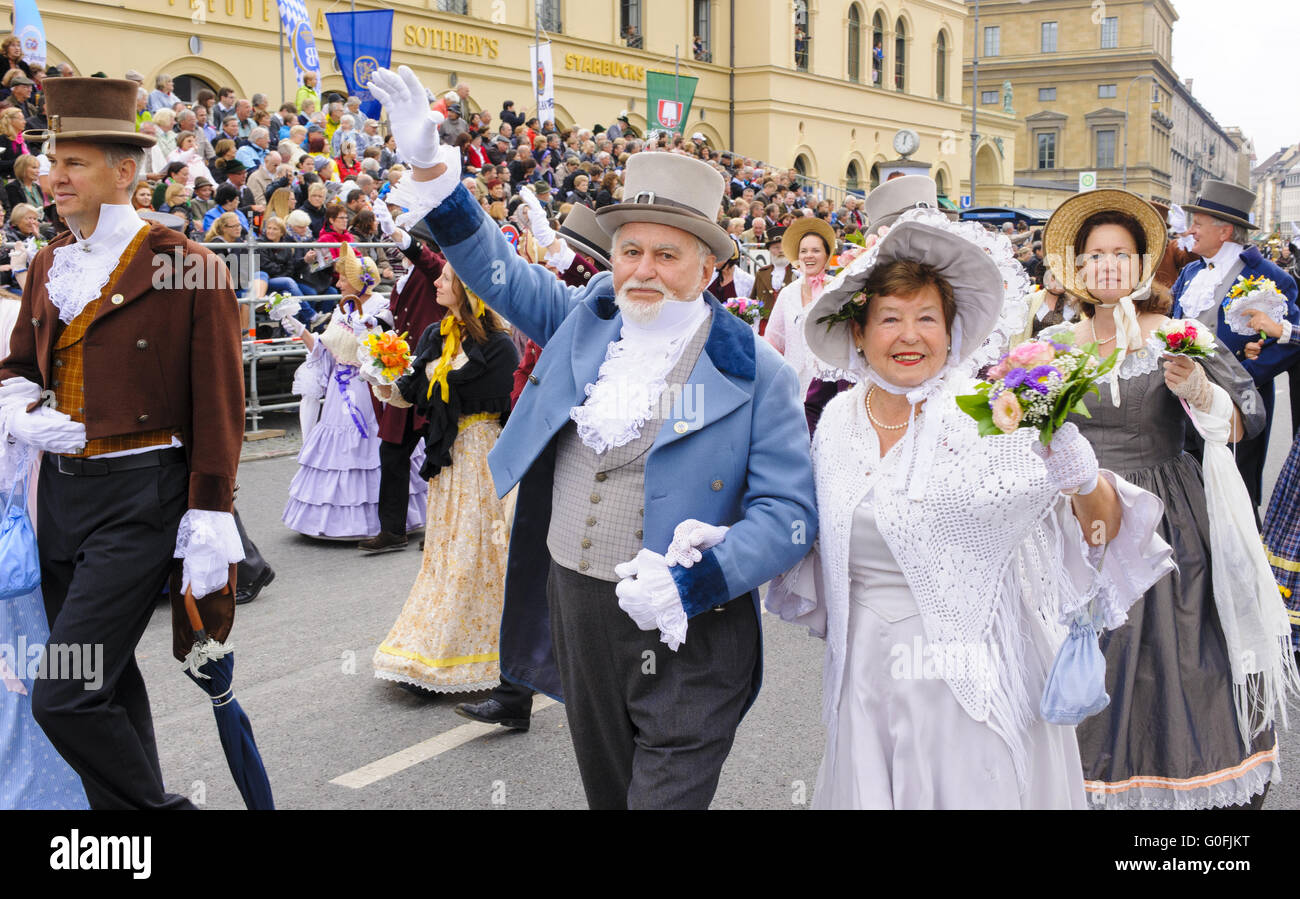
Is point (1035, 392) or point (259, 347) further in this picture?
point (259, 347)

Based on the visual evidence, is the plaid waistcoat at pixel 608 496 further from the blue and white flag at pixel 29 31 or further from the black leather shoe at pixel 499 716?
the blue and white flag at pixel 29 31

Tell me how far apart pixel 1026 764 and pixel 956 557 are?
0.50 meters

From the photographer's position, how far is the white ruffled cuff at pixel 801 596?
3.01m

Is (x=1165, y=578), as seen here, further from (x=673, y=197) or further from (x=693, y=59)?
(x=693, y=59)

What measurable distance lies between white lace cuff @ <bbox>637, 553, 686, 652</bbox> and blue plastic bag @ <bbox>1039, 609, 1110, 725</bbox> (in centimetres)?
83

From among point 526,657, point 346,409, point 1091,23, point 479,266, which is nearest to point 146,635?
point 346,409

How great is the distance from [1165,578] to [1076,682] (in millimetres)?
1309

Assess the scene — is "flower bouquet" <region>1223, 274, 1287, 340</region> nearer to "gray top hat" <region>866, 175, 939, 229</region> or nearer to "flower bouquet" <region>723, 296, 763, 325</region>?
"gray top hat" <region>866, 175, 939, 229</region>

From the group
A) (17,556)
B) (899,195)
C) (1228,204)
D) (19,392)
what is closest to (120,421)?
(19,392)

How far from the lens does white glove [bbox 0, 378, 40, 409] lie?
344cm

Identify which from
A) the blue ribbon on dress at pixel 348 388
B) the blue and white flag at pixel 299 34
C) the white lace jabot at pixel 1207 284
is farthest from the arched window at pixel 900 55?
the blue ribbon on dress at pixel 348 388

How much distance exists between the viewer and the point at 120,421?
133 inches

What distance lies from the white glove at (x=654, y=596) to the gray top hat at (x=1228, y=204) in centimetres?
497

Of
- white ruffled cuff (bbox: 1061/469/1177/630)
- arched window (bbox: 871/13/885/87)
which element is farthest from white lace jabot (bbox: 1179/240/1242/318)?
arched window (bbox: 871/13/885/87)
